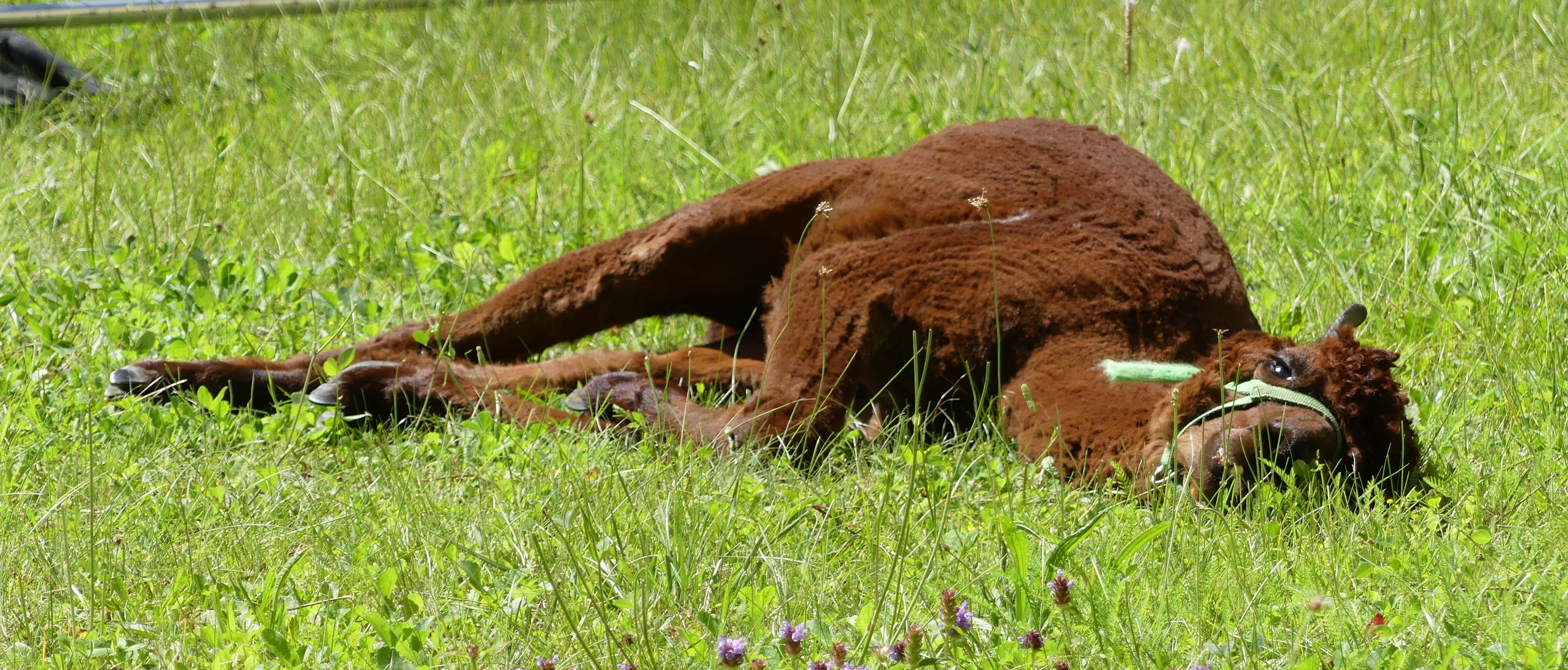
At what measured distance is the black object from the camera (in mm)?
6309

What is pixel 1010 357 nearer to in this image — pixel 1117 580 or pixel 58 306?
pixel 1117 580

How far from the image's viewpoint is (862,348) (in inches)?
147

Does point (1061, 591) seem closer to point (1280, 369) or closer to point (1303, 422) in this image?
point (1303, 422)

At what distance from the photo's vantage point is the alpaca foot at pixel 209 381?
3828mm

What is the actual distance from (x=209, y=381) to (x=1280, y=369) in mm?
2685

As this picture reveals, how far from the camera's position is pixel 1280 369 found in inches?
128

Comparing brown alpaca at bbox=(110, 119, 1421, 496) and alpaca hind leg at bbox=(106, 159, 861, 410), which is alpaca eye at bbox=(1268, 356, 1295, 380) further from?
alpaca hind leg at bbox=(106, 159, 861, 410)

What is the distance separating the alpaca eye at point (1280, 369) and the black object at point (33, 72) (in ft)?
16.9

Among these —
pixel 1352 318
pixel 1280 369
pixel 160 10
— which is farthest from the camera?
pixel 160 10

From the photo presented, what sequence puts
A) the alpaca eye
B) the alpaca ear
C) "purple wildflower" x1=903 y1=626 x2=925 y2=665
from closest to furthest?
1. "purple wildflower" x1=903 y1=626 x2=925 y2=665
2. the alpaca eye
3. the alpaca ear

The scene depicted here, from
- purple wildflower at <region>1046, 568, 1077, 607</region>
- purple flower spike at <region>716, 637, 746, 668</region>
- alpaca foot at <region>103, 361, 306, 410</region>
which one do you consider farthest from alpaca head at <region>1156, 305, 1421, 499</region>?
alpaca foot at <region>103, 361, 306, 410</region>

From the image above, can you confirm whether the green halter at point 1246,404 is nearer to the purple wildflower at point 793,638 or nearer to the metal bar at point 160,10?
the purple wildflower at point 793,638

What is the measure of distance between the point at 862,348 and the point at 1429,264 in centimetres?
216

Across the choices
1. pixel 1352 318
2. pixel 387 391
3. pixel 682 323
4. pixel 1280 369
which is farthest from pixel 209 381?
pixel 1352 318
